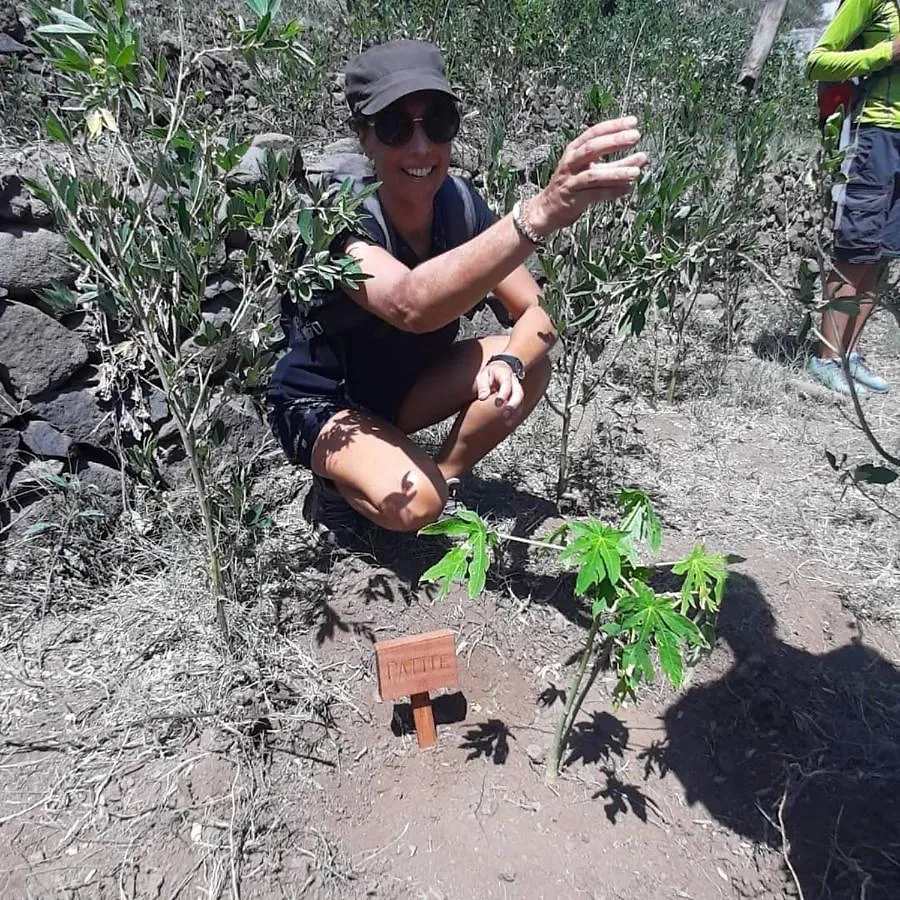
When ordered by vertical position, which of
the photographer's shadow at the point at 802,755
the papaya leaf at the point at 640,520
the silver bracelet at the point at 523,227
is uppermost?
the silver bracelet at the point at 523,227

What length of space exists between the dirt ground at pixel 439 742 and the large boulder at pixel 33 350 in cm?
54

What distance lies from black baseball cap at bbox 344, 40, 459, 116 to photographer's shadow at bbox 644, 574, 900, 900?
5.34 ft

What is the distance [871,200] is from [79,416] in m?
3.24

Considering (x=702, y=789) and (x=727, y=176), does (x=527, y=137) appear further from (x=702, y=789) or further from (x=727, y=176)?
(x=702, y=789)

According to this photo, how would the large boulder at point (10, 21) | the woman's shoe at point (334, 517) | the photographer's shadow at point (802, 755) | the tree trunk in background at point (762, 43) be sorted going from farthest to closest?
the tree trunk in background at point (762, 43) < the large boulder at point (10, 21) < the woman's shoe at point (334, 517) < the photographer's shadow at point (802, 755)

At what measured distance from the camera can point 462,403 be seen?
2.28m

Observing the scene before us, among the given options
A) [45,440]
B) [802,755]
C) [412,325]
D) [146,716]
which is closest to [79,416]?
[45,440]

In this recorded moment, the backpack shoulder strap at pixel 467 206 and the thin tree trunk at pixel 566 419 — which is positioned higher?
the backpack shoulder strap at pixel 467 206

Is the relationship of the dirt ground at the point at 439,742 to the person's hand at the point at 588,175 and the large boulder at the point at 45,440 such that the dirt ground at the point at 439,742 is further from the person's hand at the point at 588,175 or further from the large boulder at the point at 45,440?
the person's hand at the point at 588,175

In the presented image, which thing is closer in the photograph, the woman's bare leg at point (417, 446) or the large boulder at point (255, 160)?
the woman's bare leg at point (417, 446)

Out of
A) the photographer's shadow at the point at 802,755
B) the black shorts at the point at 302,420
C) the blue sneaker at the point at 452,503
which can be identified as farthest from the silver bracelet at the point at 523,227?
the photographer's shadow at the point at 802,755

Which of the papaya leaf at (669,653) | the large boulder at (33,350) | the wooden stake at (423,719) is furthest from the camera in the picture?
the large boulder at (33,350)

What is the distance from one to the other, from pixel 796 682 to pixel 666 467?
109cm

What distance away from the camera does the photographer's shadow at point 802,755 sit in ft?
5.00
